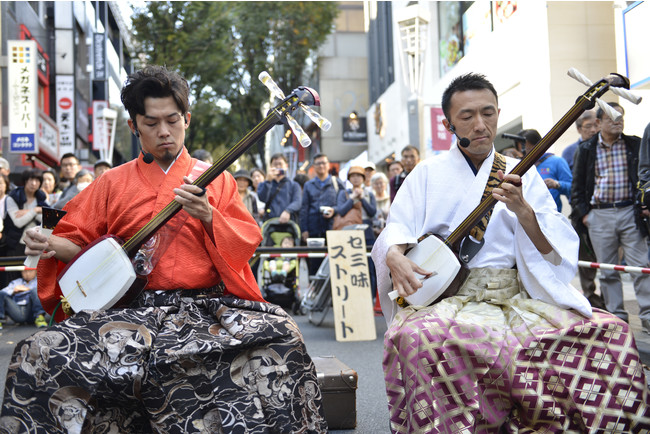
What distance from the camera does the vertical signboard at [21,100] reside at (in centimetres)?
1252

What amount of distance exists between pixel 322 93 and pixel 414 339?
29695mm

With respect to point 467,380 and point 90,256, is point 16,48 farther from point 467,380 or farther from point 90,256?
point 467,380

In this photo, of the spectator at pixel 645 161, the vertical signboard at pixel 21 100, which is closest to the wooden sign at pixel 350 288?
the spectator at pixel 645 161

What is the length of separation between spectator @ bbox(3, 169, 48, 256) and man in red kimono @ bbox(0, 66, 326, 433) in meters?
5.11

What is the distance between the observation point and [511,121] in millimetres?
13070

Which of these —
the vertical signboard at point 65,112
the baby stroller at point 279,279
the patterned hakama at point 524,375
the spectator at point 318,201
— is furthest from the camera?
the vertical signboard at point 65,112

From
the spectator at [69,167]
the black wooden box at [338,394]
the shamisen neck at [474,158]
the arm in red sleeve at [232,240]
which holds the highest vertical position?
the spectator at [69,167]

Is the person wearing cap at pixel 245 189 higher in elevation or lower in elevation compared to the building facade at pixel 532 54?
lower

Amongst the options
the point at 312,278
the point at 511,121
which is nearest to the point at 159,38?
the point at 511,121

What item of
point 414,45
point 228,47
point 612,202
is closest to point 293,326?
point 612,202

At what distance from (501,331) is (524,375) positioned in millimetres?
188

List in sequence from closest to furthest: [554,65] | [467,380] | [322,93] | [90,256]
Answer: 1. [467,380]
2. [90,256]
3. [554,65]
4. [322,93]

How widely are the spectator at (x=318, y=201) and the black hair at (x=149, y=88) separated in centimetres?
571

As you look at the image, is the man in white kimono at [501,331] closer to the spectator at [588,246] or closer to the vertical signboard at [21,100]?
the spectator at [588,246]
